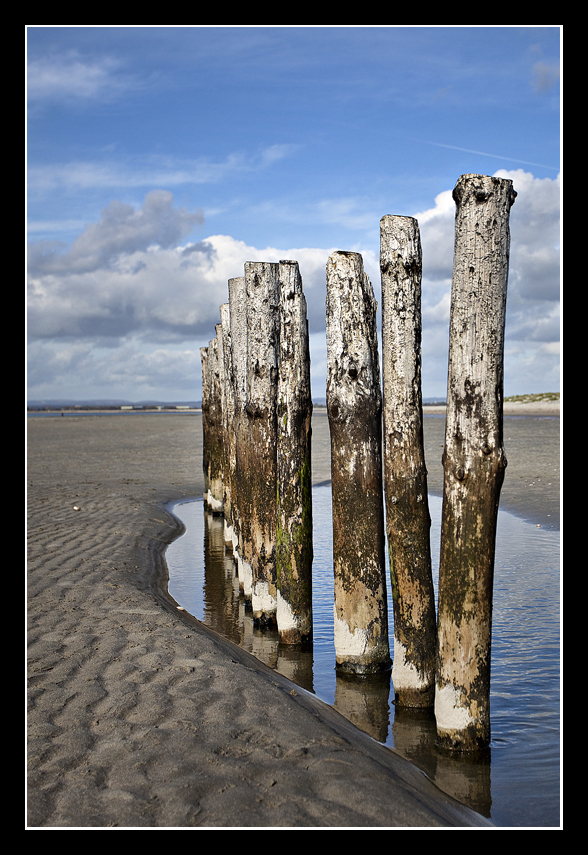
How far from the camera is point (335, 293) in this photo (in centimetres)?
495

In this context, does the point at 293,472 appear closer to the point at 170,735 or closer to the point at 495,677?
the point at 495,677

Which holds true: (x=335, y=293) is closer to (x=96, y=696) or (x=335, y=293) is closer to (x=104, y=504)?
(x=96, y=696)

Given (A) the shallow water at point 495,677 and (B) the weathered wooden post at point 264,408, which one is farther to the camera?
(B) the weathered wooden post at point 264,408

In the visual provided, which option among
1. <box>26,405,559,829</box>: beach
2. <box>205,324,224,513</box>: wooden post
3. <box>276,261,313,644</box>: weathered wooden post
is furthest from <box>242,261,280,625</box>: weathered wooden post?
<box>205,324,224,513</box>: wooden post

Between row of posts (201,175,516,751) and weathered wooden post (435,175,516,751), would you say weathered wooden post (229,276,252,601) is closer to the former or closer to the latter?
row of posts (201,175,516,751)

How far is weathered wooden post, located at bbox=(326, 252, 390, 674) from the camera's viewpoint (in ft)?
16.2

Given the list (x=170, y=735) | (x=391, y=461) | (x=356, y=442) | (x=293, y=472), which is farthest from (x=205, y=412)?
(x=170, y=735)

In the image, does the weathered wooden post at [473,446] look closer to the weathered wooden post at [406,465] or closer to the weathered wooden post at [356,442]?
the weathered wooden post at [406,465]

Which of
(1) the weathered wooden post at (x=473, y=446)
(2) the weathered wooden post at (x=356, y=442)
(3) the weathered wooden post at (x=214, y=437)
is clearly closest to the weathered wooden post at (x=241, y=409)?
(2) the weathered wooden post at (x=356, y=442)

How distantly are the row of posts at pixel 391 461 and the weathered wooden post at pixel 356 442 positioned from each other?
1cm

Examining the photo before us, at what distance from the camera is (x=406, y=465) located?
454 centimetres

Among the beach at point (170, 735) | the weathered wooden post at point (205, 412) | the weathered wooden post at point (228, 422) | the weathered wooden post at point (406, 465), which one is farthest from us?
the weathered wooden post at point (205, 412)

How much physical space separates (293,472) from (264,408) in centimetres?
96

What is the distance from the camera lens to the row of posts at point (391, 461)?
12.5 feet
